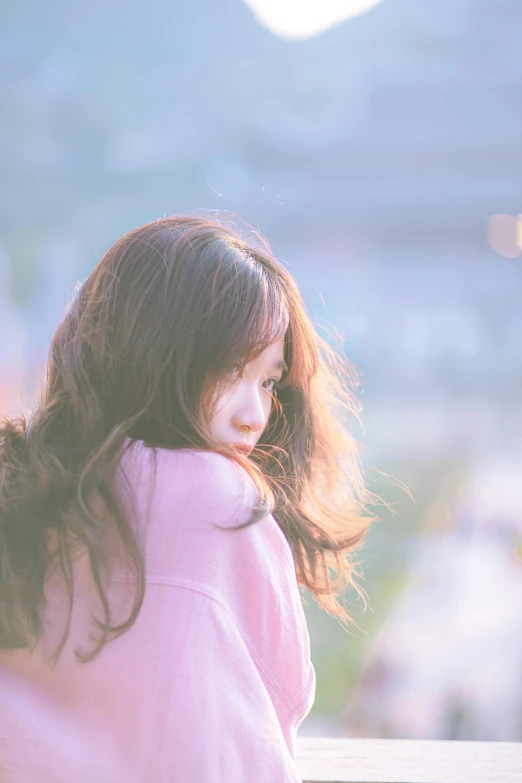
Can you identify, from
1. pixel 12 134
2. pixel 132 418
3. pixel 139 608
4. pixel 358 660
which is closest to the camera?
pixel 139 608

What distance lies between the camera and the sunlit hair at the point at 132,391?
0.72 metres

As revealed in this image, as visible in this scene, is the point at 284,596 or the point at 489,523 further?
the point at 489,523

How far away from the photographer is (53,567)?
2.39ft

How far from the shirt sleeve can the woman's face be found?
20cm

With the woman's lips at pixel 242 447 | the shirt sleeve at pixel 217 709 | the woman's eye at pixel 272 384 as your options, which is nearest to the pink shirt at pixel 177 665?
the shirt sleeve at pixel 217 709

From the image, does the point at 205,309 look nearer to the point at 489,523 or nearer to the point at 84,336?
the point at 84,336

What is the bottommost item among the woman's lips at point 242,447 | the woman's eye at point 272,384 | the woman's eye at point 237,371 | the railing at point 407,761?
the railing at point 407,761

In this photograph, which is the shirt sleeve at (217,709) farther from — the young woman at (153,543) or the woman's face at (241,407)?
the woman's face at (241,407)

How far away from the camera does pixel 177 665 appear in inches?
26.3

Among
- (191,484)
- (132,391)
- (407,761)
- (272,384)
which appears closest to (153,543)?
(191,484)

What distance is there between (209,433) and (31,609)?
24cm

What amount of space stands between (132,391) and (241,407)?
12 cm

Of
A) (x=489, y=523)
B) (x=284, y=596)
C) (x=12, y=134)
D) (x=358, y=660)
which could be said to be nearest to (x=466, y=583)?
(x=489, y=523)

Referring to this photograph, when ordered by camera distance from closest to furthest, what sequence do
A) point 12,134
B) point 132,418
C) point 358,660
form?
point 132,418 < point 358,660 < point 12,134
